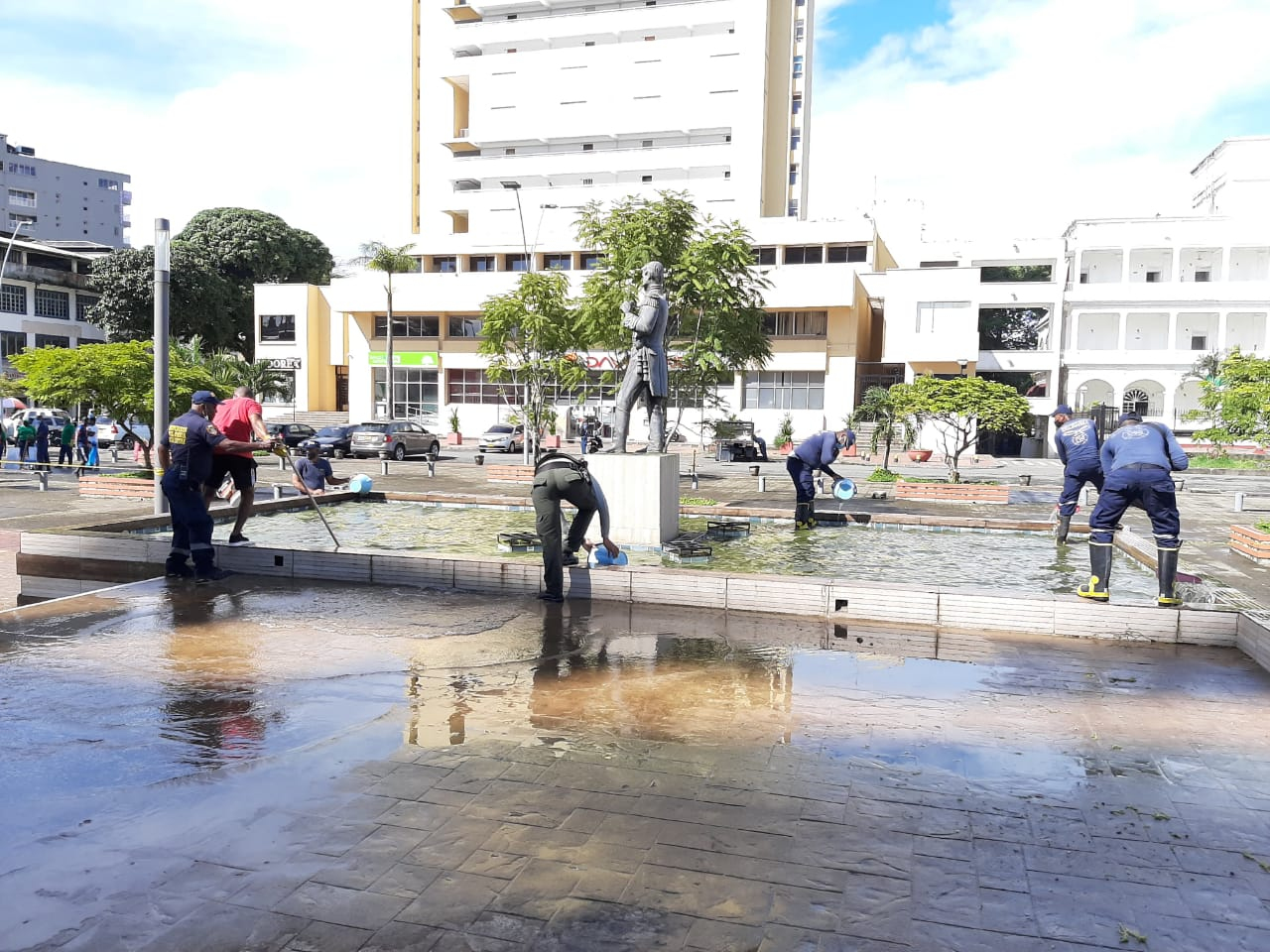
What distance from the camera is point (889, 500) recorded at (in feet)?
60.2

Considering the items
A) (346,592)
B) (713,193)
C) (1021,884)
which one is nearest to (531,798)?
(1021,884)

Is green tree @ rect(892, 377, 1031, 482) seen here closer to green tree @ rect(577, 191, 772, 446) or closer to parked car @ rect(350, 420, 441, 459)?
green tree @ rect(577, 191, 772, 446)

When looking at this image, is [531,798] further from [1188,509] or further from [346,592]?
[1188,509]

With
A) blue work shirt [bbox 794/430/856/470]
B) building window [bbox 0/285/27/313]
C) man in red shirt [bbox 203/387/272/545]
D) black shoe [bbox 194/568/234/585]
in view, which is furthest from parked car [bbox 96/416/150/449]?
blue work shirt [bbox 794/430/856/470]

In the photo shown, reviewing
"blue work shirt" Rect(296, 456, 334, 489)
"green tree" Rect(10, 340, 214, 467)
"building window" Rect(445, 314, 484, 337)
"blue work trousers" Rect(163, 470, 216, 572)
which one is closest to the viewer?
"blue work trousers" Rect(163, 470, 216, 572)

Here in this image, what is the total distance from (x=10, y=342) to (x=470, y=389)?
3006 centimetres

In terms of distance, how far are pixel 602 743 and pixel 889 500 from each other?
48.1 ft

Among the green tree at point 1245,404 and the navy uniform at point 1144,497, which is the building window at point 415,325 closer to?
the green tree at point 1245,404

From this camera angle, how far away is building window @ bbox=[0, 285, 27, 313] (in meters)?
56.9

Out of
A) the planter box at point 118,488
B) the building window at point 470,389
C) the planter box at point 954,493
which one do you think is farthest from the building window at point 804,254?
the planter box at point 118,488

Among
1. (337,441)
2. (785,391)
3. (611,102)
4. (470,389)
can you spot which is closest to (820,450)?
(337,441)

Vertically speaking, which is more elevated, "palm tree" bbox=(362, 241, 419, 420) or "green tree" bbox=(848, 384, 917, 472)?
"palm tree" bbox=(362, 241, 419, 420)

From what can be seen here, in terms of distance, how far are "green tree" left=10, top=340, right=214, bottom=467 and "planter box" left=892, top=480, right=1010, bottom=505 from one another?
47.4 feet

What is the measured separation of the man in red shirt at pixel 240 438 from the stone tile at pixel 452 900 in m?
6.91
